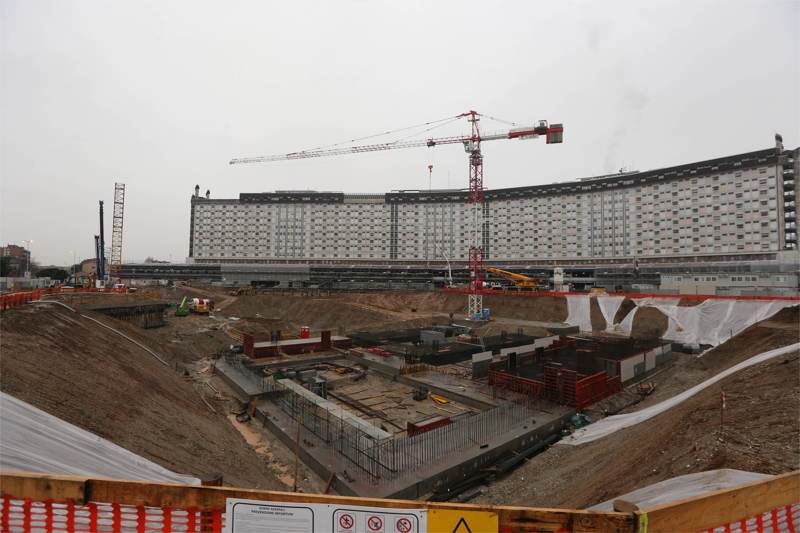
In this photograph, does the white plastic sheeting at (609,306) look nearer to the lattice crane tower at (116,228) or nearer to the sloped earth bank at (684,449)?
the sloped earth bank at (684,449)

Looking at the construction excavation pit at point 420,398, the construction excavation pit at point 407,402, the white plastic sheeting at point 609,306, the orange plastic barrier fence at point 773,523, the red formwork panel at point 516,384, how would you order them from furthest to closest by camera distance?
the white plastic sheeting at point 609,306 → the red formwork panel at point 516,384 → the construction excavation pit at point 420,398 → the construction excavation pit at point 407,402 → the orange plastic barrier fence at point 773,523

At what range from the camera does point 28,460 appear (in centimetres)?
520

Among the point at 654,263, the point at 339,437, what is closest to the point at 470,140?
the point at 654,263

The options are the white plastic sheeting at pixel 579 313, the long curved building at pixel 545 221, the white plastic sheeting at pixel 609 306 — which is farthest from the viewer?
the long curved building at pixel 545 221

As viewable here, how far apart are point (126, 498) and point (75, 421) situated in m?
9.36

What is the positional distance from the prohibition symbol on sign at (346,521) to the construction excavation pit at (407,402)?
3905 mm

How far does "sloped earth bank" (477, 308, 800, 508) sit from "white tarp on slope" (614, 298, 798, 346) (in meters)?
24.8

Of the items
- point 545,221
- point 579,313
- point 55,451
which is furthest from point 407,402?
point 545,221

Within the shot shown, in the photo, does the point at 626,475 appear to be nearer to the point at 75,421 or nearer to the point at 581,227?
the point at 75,421

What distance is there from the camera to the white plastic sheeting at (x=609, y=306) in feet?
152

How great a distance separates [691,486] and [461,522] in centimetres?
591

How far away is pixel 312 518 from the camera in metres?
3.24

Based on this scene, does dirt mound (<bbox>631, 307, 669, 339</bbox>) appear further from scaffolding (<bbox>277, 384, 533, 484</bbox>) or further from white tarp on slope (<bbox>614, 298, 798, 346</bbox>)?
scaffolding (<bbox>277, 384, 533, 484</bbox>)

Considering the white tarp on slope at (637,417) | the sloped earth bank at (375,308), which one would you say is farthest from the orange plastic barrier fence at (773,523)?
A: the sloped earth bank at (375,308)
